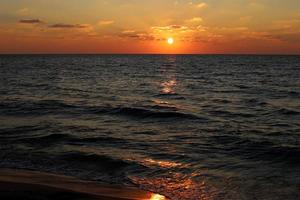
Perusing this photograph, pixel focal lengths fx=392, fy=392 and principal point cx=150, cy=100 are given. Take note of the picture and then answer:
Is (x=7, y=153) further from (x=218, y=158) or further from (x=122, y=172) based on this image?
(x=218, y=158)

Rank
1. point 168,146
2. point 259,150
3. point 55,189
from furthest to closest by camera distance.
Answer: point 168,146 < point 259,150 < point 55,189

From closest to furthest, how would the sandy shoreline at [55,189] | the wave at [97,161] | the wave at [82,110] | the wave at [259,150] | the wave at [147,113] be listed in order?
the sandy shoreline at [55,189]
the wave at [97,161]
the wave at [259,150]
the wave at [147,113]
the wave at [82,110]

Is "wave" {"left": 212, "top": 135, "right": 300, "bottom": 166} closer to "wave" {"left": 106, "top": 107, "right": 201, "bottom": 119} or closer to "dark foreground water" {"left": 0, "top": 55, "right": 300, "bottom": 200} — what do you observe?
"dark foreground water" {"left": 0, "top": 55, "right": 300, "bottom": 200}

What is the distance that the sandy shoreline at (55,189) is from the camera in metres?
8.09

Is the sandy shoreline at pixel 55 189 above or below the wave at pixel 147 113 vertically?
above

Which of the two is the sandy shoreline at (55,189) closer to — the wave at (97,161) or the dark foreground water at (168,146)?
the dark foreground water at (168,146)

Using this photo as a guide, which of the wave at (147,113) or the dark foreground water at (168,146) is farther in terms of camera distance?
the wave at (147,113)

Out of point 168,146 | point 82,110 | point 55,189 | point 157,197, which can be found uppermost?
point 55,189

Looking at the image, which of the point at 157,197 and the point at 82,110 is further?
the point at 82,110

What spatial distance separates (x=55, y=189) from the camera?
876cm

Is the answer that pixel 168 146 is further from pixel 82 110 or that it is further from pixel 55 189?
pixel 82 110

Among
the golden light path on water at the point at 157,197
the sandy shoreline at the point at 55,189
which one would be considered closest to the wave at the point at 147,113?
the sandy shoreline at the point at 55,189

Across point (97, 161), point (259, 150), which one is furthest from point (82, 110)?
point (259, 150)

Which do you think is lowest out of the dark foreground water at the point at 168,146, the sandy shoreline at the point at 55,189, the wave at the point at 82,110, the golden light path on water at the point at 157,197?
the wave at the point at 82,110
